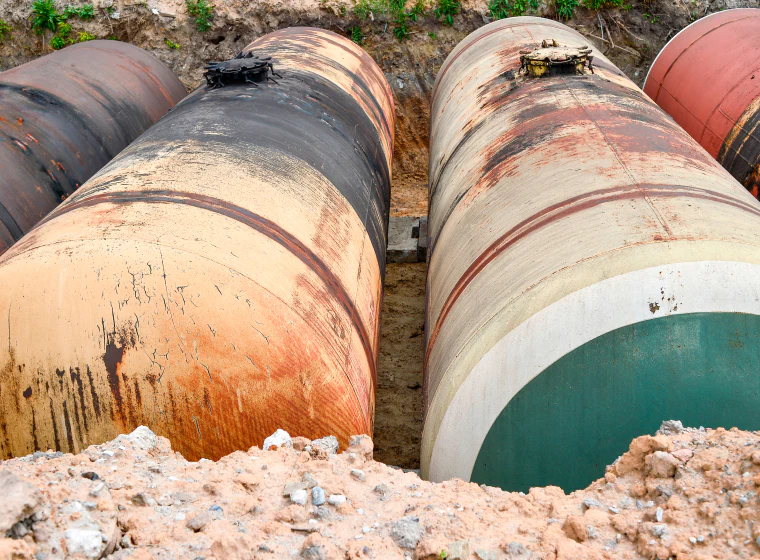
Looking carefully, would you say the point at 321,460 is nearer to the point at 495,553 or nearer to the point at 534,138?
the point at 495,553

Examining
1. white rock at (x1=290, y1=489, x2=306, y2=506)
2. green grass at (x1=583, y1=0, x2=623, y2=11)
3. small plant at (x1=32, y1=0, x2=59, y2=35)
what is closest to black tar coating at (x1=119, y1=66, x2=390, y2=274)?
white rock at (x1=290, y1=489, x2=306, y2=506)

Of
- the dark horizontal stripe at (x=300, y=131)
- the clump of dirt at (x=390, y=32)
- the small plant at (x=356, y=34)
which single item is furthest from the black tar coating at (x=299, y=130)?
the small plant at (x=356, y=34)

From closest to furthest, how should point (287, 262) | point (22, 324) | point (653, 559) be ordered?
1. point (653, 559)
2. point (22, 324)
3. point (287, 262)

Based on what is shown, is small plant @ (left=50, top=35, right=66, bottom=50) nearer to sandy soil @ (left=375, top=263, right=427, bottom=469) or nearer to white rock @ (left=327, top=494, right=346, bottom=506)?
sandy soil @ (left=375, top=263, right=427, bottom=469)

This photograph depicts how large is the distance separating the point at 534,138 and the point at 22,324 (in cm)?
274

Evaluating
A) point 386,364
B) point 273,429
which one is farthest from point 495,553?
point 386,364

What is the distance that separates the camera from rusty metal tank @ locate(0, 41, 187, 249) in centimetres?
430

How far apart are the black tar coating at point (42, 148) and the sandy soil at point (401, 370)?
2.65m

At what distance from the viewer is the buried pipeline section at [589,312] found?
2.36m

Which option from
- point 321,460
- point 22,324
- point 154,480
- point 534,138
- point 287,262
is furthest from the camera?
point 534,138

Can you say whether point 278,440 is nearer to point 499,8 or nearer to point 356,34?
point 356,34

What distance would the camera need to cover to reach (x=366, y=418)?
9.71ft

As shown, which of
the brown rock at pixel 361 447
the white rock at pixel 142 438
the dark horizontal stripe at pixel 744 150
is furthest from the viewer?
the dark horizontal stripe at pixel 744 150

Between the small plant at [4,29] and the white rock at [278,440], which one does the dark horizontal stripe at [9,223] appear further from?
the small plant at [4,29]
